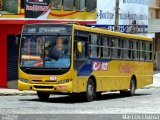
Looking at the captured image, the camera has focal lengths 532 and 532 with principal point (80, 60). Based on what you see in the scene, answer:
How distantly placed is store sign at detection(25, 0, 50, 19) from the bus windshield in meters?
10.1

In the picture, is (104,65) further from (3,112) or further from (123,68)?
(3,112)

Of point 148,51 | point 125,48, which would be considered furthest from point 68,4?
point 125,48

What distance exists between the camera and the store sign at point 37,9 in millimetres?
30875

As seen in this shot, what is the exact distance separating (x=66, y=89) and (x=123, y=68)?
20.1ft

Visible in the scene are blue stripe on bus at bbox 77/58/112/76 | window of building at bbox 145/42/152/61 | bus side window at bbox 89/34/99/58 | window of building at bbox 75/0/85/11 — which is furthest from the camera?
window of building at bbox 75/0/85/11

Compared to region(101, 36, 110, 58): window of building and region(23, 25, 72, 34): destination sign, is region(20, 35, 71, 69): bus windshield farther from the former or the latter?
region(101, 36, 110, 58): window of building

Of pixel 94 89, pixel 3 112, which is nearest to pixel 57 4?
pixel 94 89

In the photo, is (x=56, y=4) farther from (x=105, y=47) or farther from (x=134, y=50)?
(x=105, y=47)

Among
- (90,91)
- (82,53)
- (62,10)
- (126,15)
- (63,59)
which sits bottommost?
(90,91)

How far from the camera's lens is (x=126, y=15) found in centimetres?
4312

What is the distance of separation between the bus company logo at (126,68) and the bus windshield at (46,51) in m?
5.41

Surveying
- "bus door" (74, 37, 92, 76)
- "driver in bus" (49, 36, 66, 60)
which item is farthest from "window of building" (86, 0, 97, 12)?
"driver in bus" (49, 36, 66, 60)

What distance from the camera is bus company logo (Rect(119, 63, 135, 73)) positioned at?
25.3m

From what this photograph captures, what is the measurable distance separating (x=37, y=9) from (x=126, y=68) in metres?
8.01
